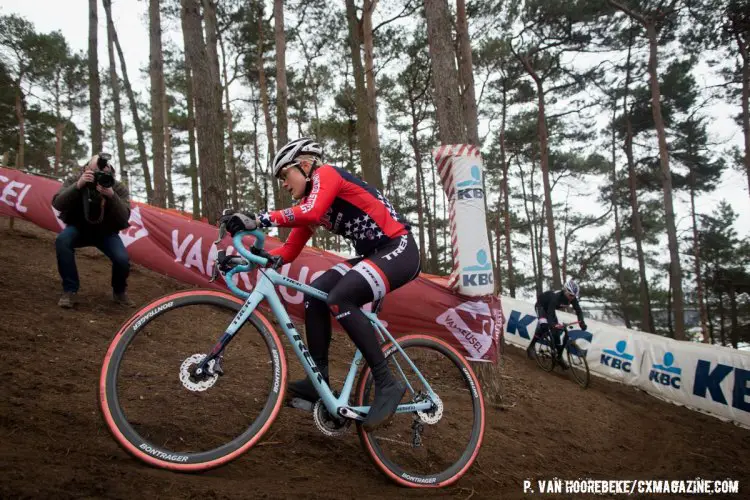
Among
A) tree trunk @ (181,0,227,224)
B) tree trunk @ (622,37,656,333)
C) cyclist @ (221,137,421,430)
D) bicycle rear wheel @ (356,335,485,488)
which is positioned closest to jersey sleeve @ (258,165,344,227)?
cyclist @ (221,137,421,430)

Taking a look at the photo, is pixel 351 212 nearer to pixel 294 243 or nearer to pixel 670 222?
pixel 294 243

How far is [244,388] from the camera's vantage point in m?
3.76

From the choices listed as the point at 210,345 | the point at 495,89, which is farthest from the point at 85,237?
the point at 495,89

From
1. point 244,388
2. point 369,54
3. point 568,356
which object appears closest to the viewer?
point 244,388

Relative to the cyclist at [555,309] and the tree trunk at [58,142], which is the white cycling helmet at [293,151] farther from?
the tree trunk at [58,142]

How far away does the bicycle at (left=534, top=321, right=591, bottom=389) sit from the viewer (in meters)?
9.91

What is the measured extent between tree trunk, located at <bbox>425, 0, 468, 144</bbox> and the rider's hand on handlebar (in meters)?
3.55

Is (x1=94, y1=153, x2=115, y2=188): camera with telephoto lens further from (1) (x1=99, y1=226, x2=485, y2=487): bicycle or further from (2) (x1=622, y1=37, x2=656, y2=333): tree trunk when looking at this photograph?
(2) (x1=622, y1=37, x2=656, y2=333): tree trunk

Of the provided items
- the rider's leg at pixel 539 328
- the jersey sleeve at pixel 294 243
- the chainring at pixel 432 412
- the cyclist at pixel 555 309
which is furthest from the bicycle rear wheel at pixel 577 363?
the jersey sleeve at pixel 294 243

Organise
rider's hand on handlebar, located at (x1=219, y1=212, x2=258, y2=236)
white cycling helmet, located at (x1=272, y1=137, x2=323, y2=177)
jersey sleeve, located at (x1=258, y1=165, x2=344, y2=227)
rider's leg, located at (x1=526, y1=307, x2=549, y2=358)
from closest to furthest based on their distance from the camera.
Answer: rider's hand on handlebar, located at (x1=219, y1=212, x2=258, y2=236), jersey sleeve, located at (x1=258, y1=165, x2=344, y2=227), white cycling helmet, located at (x1=272, y1=137, x2=323, y2=177), rider's leg, located at (x1=526, y1=307, x2=549, y2=358)

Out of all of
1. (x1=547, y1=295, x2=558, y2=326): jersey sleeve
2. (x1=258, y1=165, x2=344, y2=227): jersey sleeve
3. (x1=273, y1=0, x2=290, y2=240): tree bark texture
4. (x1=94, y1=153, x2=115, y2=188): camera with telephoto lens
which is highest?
(x1=273, y1=0, x2=290, y2=240): tree bark texture

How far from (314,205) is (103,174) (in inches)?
122

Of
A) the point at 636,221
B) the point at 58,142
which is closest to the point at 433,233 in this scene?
the point at 636,221

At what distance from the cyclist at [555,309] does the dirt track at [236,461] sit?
225cm
